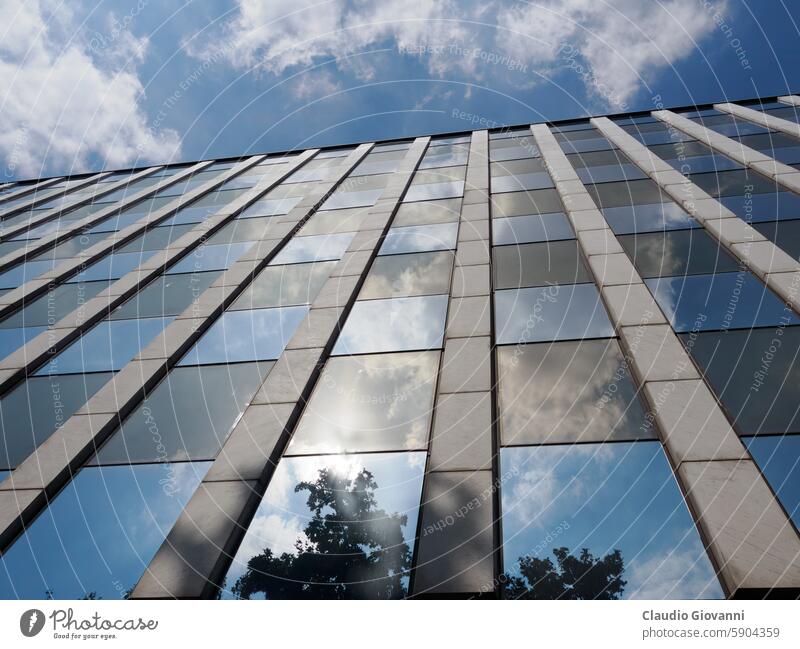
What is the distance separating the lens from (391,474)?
7168 millimetres

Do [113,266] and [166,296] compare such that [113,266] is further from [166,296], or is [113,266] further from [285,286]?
[285,286]

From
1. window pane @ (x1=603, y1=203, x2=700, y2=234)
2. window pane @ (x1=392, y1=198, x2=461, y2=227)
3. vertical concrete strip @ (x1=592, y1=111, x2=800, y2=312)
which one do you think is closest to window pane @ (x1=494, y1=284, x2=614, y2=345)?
window pane @ (x1=603, y1=203, x2=700, y2=234)

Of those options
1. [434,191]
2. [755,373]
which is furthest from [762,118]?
[755,373]

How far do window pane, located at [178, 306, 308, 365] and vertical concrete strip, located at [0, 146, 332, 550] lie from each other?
345 mm

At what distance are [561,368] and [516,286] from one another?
2.76 metres

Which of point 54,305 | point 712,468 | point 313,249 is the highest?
point 313,249

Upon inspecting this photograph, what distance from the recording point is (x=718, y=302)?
9227 millimetres

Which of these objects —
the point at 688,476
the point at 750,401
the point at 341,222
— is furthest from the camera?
the point at 341,222

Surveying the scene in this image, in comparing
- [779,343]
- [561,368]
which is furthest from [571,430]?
[779,343]

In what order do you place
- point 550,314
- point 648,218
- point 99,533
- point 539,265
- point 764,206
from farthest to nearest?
point 648,218, point 764,206, point 539,265, point 550,314, point 99,533

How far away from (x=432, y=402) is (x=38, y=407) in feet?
24.3

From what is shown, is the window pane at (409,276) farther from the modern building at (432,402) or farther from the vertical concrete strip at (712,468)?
the vertical concrete strip at (712,468)
